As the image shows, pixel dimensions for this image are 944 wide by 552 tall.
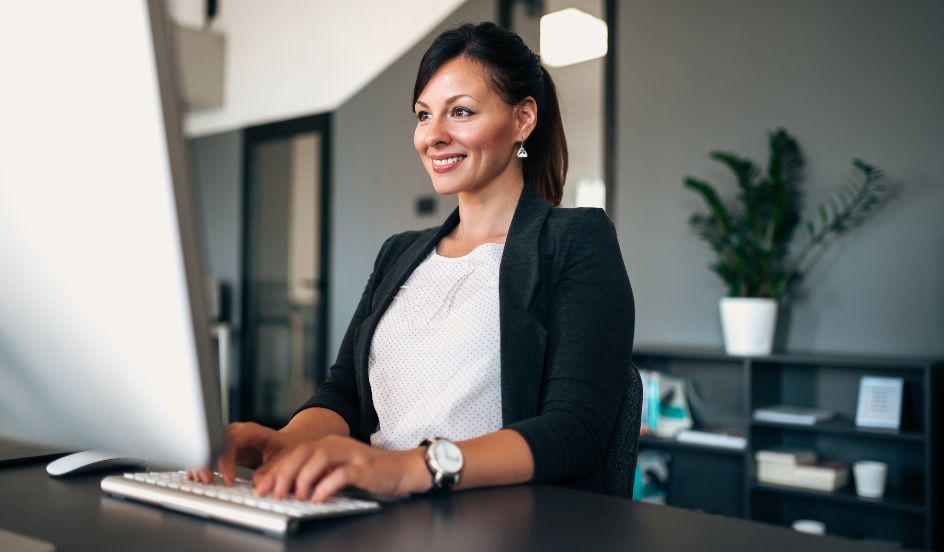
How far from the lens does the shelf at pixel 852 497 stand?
9.34 ft

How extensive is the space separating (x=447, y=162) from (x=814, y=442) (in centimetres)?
247

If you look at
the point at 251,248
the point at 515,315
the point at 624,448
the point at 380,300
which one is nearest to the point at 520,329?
the point at 515,315

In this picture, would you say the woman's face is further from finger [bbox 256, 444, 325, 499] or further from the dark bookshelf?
the dark bookshelf

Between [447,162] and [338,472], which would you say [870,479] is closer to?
Result: [447,162]

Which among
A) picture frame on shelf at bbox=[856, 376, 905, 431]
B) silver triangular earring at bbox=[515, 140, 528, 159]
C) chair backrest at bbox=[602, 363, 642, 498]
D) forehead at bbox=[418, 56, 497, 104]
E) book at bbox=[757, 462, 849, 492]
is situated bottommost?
book at bbox=[757, 462, 849, 492]

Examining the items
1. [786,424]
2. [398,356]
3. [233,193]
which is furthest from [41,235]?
[233,193]

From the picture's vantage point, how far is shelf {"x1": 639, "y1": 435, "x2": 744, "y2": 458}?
3.27 m

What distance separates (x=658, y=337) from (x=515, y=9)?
76.3 inches

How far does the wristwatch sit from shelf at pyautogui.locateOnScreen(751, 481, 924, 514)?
2489mm

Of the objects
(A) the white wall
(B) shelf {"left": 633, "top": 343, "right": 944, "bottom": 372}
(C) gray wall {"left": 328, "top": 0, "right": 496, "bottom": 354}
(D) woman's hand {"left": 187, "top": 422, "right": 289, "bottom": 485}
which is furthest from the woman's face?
(A) the white wall

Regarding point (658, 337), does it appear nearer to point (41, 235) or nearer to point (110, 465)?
point (110, 465)

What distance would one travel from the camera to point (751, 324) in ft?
10.6

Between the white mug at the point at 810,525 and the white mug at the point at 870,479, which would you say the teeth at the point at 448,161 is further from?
the white mug at the point at 870,479

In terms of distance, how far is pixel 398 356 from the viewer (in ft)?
4.61
